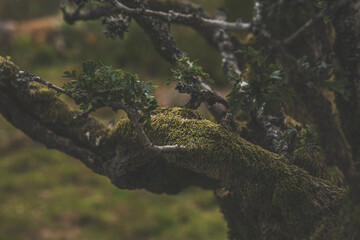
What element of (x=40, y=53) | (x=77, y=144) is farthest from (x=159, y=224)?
(x=40, y=53)

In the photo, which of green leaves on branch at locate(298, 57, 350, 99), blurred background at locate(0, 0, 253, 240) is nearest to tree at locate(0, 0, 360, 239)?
green leaves on branch at locate(298, 57, 350, 99)

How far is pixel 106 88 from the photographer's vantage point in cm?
198

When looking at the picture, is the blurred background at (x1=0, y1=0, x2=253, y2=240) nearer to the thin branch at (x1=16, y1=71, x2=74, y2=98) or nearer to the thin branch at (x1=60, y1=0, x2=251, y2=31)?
the thin branch at (x1=16, y1=71, x2=74, y2=98)

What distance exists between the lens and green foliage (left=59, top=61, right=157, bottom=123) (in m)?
1.93

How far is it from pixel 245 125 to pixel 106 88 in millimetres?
1200

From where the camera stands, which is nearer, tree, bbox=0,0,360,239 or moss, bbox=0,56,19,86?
tree, bbox=0,0,360,239

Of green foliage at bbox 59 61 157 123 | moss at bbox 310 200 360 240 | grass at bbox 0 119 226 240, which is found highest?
grass at bbox 0 119 226 240

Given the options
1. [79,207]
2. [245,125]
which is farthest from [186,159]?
[79,207]

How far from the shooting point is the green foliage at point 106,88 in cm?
193

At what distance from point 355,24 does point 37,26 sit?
1055 cm

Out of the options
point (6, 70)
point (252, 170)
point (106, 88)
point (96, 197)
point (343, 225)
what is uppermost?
point (96, 197)

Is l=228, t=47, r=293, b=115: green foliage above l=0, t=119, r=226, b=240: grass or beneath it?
beneath

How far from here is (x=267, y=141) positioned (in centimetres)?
255

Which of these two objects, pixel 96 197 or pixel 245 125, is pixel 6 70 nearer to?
pixel 245 125
